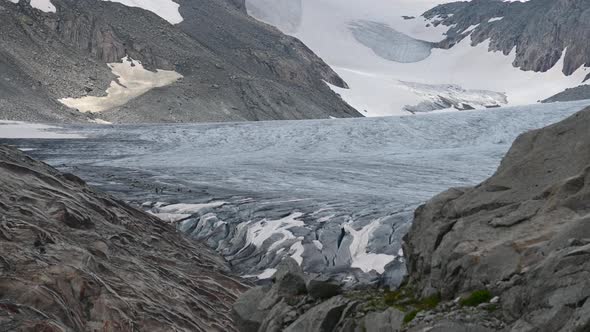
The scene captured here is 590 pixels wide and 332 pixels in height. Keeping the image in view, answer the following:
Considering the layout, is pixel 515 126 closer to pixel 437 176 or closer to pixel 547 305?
pixel 437 176

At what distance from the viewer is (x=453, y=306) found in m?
7.27

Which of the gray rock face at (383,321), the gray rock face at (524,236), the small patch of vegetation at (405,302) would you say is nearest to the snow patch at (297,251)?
the gray rock face at (524,236)

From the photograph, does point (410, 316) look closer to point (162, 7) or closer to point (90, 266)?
point (90, 266)

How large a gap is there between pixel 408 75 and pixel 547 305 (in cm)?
10913

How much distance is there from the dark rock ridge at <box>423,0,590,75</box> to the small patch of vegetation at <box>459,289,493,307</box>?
320ft

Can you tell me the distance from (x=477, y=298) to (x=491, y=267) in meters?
0.33

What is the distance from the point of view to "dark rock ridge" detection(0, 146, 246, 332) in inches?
389

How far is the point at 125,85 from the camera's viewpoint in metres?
55.7

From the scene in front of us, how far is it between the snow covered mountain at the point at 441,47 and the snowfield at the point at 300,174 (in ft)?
136

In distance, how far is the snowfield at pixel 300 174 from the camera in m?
16.3

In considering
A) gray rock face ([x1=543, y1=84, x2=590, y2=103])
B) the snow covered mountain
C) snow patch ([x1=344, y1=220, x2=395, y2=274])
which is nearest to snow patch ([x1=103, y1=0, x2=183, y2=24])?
the snow covered mountain

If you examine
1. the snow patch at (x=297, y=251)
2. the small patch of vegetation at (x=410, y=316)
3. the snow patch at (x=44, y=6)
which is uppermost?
the snow patch at (x=44, y=6)

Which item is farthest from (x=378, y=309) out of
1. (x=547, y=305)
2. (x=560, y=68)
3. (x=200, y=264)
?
(x=560, y=68)

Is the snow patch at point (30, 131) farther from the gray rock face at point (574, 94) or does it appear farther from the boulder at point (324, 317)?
the gray rock face at point (574, 94)
